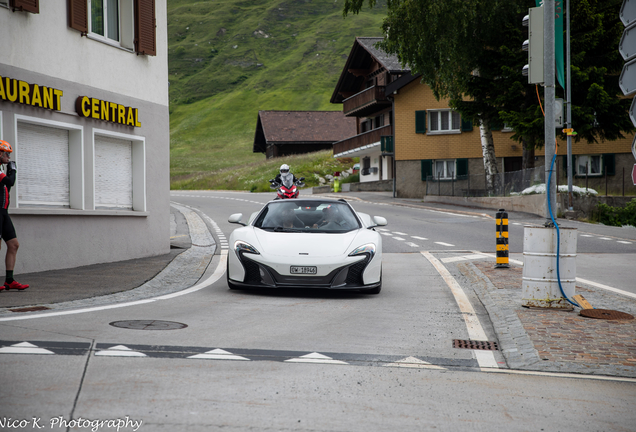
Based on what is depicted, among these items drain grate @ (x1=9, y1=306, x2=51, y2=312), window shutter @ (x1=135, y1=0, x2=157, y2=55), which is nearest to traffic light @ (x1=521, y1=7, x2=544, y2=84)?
drain grate @ (x1=9, y1=306, x2=51, y2=312)

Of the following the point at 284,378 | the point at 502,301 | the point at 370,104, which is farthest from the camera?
the point at 370,104

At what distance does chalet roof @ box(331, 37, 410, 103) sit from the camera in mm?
48406

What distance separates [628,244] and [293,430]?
16629mm

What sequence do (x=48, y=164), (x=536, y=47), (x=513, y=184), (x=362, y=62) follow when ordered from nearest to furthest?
(x=536, y=47) < (x=48, y=164) < (x=513, y=184) < (x=362, y=62)

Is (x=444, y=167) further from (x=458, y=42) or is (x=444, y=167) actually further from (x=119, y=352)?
(x=119, y=352)

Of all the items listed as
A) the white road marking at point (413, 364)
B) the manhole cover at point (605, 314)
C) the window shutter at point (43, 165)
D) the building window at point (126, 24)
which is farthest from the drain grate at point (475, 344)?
the building window at point (126, 24)

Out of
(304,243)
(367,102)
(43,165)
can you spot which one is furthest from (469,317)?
(367,102)

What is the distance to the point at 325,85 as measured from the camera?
173 metres

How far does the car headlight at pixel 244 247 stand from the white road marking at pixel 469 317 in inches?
107

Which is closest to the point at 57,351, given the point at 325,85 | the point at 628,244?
the point at 628,244

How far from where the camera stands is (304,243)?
9.79m

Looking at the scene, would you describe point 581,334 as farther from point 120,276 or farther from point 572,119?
point 572,119

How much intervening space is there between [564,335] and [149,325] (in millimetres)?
3950

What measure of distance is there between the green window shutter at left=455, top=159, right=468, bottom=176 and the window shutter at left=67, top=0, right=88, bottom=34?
3145 centimetres
